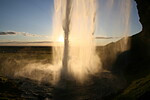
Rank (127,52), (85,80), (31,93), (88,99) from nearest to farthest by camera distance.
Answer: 1. (88,99)
2. (31,93)
3. (85,80)
4. (127,52)

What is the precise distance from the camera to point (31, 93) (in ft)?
85.7

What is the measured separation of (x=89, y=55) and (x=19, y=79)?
980 inches

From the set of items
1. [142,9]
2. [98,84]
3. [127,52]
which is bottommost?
[127,52]

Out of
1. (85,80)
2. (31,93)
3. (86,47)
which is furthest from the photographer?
(86,47)

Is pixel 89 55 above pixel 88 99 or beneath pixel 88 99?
beneath

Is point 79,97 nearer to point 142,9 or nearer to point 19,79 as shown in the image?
point 19,79

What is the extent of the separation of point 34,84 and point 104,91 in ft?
40.3

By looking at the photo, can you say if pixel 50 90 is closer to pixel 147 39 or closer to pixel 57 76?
pixel 57 76

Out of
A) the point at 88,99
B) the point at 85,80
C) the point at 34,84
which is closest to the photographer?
the point at 88,99

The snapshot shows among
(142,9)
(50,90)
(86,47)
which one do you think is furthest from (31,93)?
(142,9)

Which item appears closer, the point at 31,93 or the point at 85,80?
the point at 31,93

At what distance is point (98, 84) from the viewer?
31.1m

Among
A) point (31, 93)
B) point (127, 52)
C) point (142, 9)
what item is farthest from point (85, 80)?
point (142, 9)

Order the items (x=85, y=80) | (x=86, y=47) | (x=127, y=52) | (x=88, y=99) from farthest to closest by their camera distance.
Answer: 1. (x=127, y=52)
2. (x=86, y=47)
3. (x=85, y=80)
4. (x=88, y=99)
